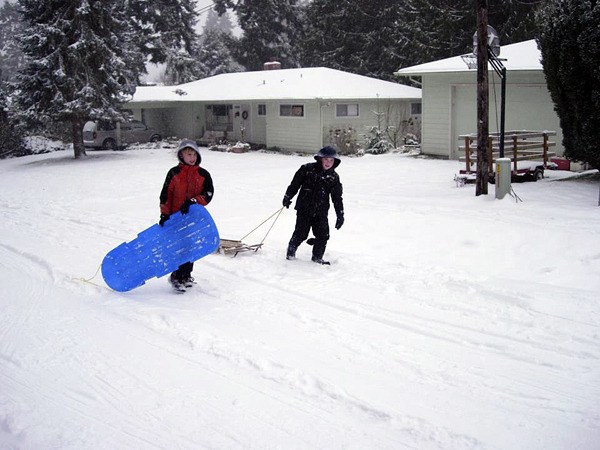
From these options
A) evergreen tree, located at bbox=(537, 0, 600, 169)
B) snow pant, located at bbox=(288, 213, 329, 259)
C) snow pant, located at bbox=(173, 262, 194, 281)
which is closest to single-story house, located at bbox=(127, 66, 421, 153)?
evergreen tree, located at bbox=(537, 0, 600, 169)

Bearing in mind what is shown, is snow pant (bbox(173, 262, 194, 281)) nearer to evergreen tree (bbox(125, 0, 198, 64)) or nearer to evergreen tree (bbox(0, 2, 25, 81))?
evergreen tree (bbox(125, 0, 198, 64))

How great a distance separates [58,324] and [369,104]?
22.2 m

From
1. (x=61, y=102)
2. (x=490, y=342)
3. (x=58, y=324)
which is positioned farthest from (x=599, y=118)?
(x=61, y=102)

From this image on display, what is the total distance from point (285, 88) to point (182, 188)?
21582 mm

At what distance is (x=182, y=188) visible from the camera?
7188 mm

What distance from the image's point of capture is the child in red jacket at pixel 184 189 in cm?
716

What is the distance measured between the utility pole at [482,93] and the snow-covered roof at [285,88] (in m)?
12.5

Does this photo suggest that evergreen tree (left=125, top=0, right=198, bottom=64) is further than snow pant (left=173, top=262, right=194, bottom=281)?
Yes

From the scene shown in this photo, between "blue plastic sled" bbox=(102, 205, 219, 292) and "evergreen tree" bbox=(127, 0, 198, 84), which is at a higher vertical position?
"evergreen tree" bbox=(127, 0, 198, 84)

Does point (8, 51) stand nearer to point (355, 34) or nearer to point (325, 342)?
point (355, 34)

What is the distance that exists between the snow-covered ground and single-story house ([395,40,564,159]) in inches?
376

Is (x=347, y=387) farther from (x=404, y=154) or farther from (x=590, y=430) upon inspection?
(x=404, y=154)

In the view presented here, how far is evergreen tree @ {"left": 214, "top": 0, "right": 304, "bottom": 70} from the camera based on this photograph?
156ft

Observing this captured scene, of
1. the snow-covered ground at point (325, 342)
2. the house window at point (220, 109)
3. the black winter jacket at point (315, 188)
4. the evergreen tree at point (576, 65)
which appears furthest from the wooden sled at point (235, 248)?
the house window at point (220, 109)
